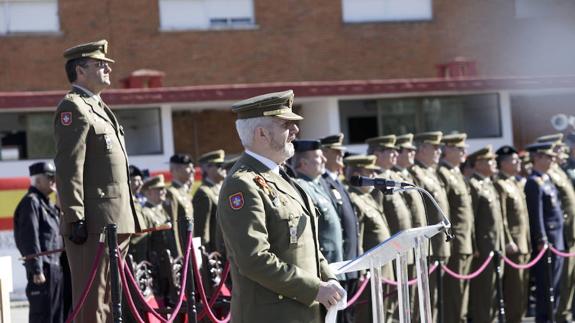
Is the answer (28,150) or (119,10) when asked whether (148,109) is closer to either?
(28,150)

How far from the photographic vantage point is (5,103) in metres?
19.2

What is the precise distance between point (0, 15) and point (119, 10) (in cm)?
283

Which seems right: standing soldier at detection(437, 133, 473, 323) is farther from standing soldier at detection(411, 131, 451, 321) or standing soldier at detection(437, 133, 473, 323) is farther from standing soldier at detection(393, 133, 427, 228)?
standing soldier at detection(393, 133, 427, 228)

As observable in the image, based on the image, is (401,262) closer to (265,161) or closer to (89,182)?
(265,161)

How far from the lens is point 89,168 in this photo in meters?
6.89

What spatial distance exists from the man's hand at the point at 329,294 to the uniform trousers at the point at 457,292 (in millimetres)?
5997

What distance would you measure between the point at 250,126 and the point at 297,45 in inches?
898

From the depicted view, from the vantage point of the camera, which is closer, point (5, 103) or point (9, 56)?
point (5, 103)

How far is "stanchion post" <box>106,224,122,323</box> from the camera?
6.60 meters

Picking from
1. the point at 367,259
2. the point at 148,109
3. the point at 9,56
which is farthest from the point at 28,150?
the point at 367,259

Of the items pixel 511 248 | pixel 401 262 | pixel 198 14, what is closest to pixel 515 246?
pixel 511 248

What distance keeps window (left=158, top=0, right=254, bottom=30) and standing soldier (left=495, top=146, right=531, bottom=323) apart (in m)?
16.4

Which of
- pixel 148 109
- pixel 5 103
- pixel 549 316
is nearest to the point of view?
pixel 549 316

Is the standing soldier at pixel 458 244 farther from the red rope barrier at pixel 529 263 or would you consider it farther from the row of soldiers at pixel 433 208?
the red rope barrier at pixel 529 263
